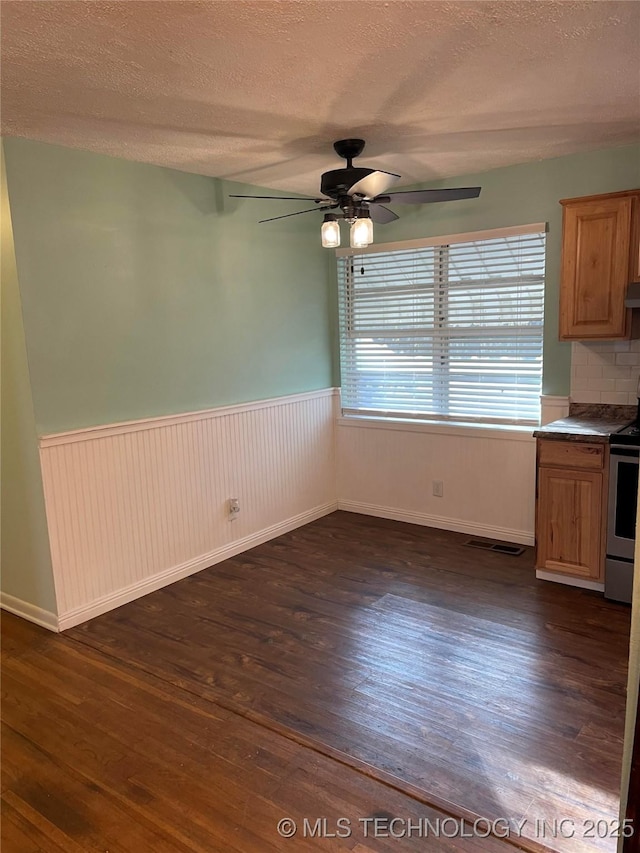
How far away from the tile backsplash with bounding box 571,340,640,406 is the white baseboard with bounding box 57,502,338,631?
89.2 inches

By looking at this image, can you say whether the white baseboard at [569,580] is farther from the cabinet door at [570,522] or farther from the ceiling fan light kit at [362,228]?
the ceiling fan light kit at [362,228]

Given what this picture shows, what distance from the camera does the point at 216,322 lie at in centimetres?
408

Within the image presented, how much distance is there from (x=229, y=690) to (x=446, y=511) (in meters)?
2.46

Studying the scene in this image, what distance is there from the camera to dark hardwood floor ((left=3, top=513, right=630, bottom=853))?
2023 mm

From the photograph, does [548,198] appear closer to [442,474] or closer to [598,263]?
[598,263]

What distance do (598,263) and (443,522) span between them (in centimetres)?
217

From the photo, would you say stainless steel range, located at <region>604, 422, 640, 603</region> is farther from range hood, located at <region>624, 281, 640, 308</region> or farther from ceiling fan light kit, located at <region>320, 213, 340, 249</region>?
ceiling fan light kit, located at <region>320, 213, 340, 249</region>

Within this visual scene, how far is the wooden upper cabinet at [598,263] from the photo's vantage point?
3.39 meters

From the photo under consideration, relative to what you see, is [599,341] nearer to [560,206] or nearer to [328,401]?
[560,206]

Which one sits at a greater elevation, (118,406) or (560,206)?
(560,206)

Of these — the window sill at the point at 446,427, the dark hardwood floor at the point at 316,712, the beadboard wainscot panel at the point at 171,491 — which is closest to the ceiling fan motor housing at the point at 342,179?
the beadboard wainscot panel at the point at 171,491

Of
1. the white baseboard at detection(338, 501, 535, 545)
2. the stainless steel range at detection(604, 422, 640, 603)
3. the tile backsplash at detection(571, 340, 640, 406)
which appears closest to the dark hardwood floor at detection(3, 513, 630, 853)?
the stainless steel range at detection(604, 422, 640, 603)

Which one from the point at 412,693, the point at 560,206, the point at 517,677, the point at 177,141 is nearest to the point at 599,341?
the point at 560,206

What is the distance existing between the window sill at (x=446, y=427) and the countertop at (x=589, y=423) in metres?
0.35
